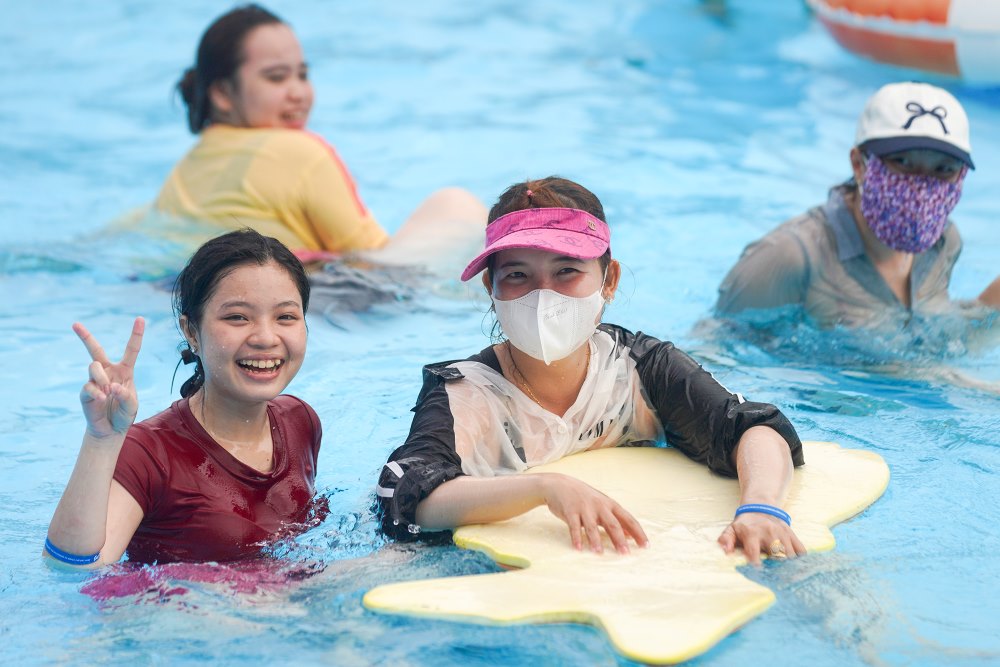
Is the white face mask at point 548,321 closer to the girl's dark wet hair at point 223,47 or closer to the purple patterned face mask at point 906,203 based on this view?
the purple patterned face mask at point 906,203

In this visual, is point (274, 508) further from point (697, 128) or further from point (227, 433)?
point (697, 128)

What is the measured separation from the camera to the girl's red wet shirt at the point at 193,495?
3.43 m

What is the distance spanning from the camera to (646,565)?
3.35 metres

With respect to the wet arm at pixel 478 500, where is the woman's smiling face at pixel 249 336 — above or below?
above

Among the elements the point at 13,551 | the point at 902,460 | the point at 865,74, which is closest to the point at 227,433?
the point at 13,551

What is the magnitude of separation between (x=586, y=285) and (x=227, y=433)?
113 cm

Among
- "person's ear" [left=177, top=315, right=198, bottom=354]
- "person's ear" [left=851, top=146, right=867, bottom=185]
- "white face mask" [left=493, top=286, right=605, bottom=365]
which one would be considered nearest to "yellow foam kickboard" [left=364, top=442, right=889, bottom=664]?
"white face mask" [left=493, top=286, right=605, bottom=365]

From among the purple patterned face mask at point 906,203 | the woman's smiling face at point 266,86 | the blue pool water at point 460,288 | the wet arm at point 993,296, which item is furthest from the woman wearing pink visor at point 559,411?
the woman's smiling face at point 266,86

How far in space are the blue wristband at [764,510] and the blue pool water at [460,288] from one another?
0.17m

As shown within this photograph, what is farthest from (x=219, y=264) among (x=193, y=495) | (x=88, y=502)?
(x=88, y=502)

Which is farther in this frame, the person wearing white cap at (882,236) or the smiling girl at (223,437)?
the person wearing white cap at (882,236)

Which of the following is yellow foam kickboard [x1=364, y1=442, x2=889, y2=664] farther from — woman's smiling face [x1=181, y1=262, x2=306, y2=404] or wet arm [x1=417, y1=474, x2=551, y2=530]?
woman's smiling face [x1=181, y1=262, x2=306, y2=404]

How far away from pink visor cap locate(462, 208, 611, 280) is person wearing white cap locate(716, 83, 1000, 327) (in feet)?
5.68

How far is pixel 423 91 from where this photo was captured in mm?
11031
